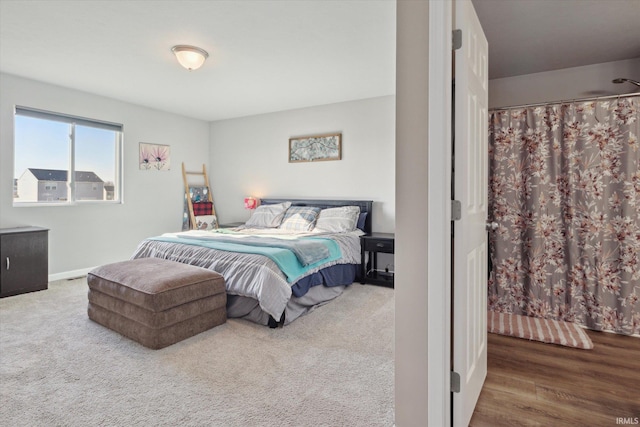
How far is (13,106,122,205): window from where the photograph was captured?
161 inches

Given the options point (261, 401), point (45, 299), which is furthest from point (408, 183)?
point (45, 299)

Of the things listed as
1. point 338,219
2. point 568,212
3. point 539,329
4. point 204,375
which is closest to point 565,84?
point 568,212

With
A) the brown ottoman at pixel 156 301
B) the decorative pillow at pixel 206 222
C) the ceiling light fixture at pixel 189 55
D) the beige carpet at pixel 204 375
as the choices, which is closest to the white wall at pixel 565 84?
the beige carpet at pixel 204 375

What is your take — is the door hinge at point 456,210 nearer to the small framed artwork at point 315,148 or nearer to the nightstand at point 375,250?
the nightstand at point 375,250

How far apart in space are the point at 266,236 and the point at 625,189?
3.24m

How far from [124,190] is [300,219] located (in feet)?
8.58

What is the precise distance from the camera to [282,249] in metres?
3.15

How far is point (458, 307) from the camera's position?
1454 mm

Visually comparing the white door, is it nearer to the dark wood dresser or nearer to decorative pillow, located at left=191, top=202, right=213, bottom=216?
the dark wood dresser

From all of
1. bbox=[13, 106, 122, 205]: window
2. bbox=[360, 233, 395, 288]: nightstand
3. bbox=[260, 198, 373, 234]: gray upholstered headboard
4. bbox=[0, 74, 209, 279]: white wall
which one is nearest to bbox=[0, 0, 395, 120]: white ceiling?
bbox=[0, 74, 209, 279]: white wall

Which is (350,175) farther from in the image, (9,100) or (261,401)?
(9,100)

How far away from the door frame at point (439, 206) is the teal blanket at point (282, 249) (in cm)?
172

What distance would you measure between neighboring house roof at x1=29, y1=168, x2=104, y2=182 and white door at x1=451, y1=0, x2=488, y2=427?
486 centimetres

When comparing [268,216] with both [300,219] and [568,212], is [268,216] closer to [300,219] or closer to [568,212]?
[300,219]
